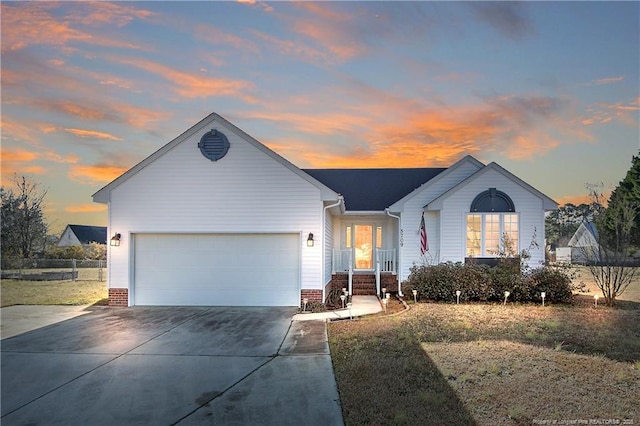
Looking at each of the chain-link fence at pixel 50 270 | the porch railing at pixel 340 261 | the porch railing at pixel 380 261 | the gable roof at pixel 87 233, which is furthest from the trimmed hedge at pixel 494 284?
the gable roof at pixel 87 233

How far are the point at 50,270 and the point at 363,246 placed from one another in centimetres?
2012

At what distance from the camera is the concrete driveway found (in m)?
4.74

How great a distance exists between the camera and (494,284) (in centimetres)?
1341

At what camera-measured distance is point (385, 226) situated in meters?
18.2

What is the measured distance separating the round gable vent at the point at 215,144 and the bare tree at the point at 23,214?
23231 millimetres

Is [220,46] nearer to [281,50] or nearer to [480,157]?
[281,50]

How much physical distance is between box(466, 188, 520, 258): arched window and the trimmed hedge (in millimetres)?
995

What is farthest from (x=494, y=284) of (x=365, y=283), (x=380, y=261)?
(x=380, y=261)

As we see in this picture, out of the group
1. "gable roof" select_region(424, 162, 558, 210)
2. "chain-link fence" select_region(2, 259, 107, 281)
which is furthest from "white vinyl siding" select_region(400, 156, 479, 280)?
"chain-link fence" select_region(2, 259, 107, 281)

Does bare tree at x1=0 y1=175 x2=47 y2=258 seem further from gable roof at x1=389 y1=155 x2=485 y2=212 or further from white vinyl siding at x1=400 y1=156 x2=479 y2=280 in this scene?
white vinyl siding at x1=400 y1=156 x2=479 y2=280

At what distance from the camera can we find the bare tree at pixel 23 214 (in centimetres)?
2817

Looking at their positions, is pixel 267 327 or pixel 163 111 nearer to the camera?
pixel 267 327

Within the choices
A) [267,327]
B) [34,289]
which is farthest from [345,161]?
[34,289]

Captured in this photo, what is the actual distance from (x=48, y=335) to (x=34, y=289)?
37.8ft
